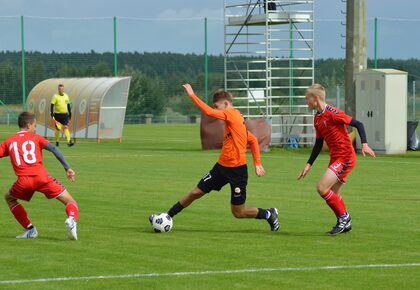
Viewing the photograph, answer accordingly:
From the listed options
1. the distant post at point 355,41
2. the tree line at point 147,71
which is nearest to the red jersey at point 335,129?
the distant post at point 355,41

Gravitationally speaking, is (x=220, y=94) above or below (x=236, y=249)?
above

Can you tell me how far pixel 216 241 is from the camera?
12.6 meters

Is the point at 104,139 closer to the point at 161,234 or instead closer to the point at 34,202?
the point at 34,202

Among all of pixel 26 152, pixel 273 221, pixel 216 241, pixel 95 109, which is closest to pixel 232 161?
pixel 273 221

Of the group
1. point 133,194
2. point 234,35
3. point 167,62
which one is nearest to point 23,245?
point 133,194

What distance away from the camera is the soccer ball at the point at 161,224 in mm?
13391

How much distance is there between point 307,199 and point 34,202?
4.31 m

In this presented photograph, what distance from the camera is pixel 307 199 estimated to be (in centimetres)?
1773

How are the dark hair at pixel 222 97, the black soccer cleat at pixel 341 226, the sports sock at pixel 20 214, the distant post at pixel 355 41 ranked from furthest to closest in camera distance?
1. the distant post at pixel 355 41
2. the dark hair at pixel 222 97
3. the black soccer cleat at pixel 341 226
4. the sports sock at pixel 20 214

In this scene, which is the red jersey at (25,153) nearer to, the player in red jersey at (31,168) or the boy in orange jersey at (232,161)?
the player in red jersey at (31,168)

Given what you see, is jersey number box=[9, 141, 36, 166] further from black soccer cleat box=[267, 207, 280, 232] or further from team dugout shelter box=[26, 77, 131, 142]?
team dugout shelter box=[26, 77, 131, 142]

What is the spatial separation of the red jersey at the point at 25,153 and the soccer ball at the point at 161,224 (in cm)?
165

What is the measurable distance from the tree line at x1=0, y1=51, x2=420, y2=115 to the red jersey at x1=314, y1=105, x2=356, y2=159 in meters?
38.1

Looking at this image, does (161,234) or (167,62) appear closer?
(161,234)
